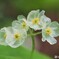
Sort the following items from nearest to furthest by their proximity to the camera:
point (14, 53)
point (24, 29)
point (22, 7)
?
point (24, 29) < point (14, 53) < point (22, 7)

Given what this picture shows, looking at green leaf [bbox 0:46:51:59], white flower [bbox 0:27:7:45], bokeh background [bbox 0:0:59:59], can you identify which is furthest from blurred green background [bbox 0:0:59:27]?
white flower [bbox 0:27:7:45]

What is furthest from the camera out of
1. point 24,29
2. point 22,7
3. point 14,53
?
point 22,7

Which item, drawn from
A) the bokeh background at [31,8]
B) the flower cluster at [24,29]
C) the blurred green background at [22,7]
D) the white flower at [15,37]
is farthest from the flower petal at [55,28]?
the blurred green background at [22,7]

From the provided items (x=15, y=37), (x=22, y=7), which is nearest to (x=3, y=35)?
(x=15, y=37)

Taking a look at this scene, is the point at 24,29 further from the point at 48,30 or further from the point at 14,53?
the point at 14,53

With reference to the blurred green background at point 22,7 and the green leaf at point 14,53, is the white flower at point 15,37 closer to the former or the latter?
the green leaf at point 14,53

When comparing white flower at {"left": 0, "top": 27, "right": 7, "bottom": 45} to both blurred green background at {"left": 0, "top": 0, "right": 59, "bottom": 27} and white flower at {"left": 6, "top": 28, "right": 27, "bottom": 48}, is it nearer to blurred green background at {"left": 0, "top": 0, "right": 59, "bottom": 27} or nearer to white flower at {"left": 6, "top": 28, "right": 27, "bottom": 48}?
white flower at {"left": 6, "top": 28, "right": 27, "bottom": 48}

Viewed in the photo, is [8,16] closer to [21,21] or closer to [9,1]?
[9,1]
